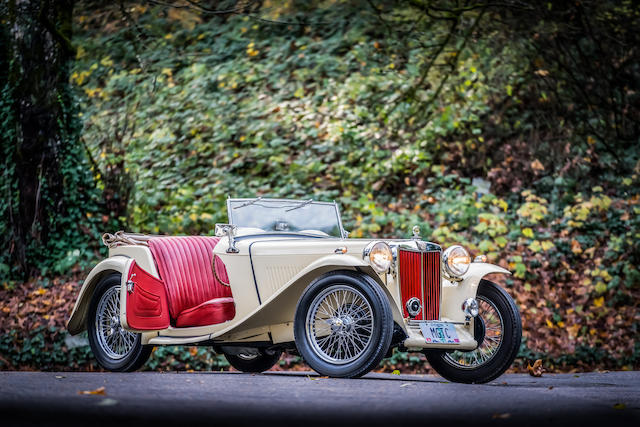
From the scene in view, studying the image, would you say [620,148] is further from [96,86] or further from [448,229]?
[96,86]

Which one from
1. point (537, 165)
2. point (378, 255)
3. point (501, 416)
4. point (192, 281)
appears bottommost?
point (501, 416)

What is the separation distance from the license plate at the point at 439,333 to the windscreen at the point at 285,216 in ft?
5.66

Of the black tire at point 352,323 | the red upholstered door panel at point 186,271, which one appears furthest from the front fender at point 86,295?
the black tire at point 352,323

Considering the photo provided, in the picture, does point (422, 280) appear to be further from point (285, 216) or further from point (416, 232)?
point (285, 216)

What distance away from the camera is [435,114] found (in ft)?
43.3

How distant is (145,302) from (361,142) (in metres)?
7.09

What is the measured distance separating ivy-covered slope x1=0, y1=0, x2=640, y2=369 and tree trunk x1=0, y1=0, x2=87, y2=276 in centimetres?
93

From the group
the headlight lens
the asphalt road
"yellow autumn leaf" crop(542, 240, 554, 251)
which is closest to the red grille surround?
the headlight lens

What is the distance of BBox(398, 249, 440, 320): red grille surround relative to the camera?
5.93 meters

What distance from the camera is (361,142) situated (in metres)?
13.0

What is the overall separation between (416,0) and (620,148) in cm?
403

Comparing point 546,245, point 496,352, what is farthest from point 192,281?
point 546,245

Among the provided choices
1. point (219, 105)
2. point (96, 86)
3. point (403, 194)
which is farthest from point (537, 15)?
point (96, 86)

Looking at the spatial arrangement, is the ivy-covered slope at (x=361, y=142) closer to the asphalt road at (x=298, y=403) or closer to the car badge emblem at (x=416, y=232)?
the car badge emblem at (x=416, y=232)
